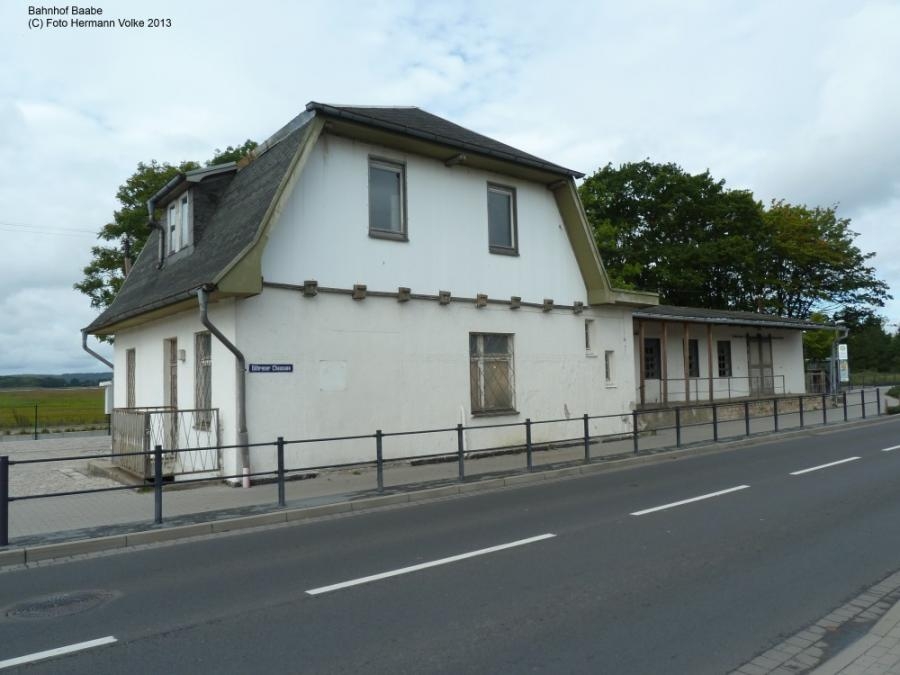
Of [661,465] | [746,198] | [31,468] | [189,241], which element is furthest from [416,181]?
[746,198]

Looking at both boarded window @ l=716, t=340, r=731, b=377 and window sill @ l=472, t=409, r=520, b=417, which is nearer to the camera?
window sill @ l=472, t=409, r=520, b=417

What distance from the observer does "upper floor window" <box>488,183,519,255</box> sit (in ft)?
54.3

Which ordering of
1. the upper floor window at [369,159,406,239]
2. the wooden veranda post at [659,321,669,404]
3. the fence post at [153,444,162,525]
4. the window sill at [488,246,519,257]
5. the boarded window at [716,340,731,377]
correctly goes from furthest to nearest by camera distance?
the boarded window at [716,340,731,377]
the wooden veranda post at [659,321,669,404]
the window sill at [488,246,519,257]
the upper floor window at [369,159,406,239]
the fence post at [153,444,162,525]

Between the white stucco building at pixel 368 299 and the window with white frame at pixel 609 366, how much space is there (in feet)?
0.14

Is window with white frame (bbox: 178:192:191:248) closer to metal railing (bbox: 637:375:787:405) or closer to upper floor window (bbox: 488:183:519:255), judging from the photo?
upper floor window (bbox: 488:183:519:255)

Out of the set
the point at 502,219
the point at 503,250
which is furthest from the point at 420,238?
the point at 502,219

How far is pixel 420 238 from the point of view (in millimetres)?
14969

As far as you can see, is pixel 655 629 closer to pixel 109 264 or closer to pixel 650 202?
pixel 109 264

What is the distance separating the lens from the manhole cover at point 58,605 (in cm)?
584

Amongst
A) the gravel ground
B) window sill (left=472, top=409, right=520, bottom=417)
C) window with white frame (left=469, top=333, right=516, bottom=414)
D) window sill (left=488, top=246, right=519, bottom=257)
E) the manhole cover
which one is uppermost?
window sill (left=488, top=246, right=519, bottom=257)

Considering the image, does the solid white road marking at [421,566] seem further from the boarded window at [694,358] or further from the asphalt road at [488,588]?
the boarded window at [694,358]

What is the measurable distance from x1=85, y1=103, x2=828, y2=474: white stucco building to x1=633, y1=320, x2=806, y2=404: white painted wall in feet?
27.0

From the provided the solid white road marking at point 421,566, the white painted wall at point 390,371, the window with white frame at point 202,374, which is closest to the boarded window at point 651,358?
the white painted wall at point 390,371

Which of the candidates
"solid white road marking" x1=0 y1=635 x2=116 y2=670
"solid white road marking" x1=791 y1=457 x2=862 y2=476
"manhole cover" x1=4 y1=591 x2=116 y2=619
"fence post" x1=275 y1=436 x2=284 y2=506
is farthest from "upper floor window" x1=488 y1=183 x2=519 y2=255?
"solid white road marking" x1=0 y1=635 x2=116 y2=670
